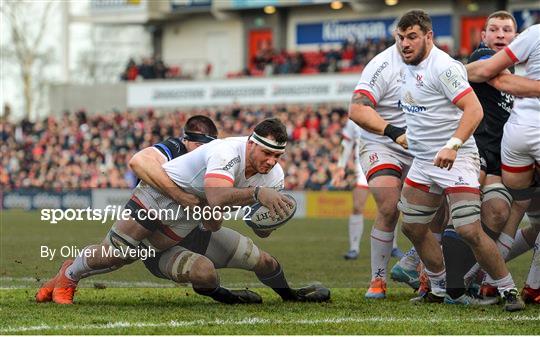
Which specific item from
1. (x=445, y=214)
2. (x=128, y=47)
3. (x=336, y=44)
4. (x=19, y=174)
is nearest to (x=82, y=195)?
(x=19, y=174)

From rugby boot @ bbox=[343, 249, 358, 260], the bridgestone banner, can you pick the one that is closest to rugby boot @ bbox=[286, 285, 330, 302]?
rugby boot @ bbox=[343, 249, 358, 260]

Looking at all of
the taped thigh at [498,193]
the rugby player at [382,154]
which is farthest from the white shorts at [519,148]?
the rugby player at [382,154]

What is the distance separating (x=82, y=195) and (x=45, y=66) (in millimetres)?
35547

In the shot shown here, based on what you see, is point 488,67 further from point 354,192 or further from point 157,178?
point 354,192

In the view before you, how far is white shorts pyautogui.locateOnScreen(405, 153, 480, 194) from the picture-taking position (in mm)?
8297

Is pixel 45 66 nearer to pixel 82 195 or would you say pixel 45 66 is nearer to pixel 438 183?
pixel 82 195

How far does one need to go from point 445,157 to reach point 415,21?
1.08 m

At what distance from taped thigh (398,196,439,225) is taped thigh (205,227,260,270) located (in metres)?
1.17

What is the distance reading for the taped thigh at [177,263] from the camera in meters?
8.39

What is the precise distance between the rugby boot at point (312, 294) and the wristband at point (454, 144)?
1688 mm

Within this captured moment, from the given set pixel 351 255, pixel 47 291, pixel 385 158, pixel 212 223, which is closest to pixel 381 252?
pixel 385 158

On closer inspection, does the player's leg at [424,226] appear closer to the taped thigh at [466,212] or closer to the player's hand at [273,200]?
the taped thigh at [466,212]

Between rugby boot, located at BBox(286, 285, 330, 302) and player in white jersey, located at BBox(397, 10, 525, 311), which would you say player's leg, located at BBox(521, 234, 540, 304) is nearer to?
player in white jersey, located at BBox(397, 10, 525, 311)

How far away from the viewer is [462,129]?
26.3 ft
